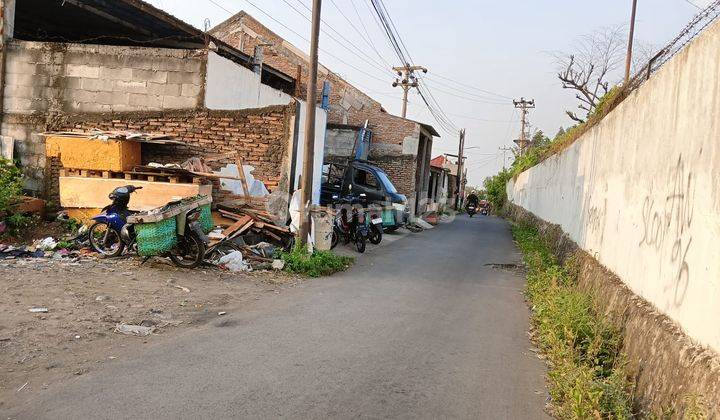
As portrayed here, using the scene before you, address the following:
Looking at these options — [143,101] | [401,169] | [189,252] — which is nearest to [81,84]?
[143,101]

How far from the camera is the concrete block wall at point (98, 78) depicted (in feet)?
36.8

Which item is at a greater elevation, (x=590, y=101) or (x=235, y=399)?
(x=590, y=101)

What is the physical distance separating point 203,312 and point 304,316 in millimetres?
1197

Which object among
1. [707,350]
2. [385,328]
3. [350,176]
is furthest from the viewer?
[350,176]

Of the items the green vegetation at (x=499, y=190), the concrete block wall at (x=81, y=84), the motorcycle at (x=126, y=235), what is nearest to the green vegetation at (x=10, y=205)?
the concrete block wall at (x=81, y=84)

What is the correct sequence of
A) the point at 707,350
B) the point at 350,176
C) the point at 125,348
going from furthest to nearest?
the point at 350,176 → the point at 125,348 → the point at 707,350

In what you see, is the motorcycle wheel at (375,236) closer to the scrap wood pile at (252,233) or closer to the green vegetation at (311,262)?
the scrap wood pile at (252,233)

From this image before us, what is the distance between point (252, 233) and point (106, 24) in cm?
724

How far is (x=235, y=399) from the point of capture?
3.79 meters

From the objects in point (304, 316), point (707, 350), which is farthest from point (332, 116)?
point (707, 350)

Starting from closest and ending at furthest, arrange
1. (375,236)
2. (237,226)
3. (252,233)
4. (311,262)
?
(311,262)
(237,226)
(252,233)
(375,236)

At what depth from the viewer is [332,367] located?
182 inches

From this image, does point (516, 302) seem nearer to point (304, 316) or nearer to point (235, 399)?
point (304, 316)

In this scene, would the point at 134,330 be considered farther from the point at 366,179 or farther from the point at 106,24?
the point at 366,179
